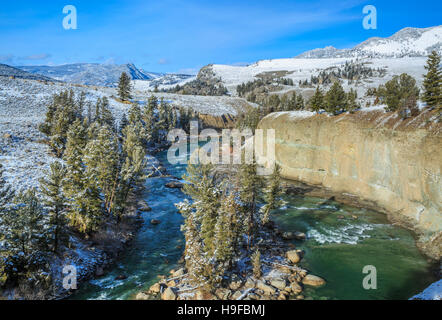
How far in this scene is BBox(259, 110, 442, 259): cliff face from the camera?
A: 27344mm

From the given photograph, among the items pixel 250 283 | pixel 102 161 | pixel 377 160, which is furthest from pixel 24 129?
pixel 377 160

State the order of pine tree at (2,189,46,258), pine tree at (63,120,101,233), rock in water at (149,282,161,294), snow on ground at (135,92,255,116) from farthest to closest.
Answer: snow on ground at (135,92,255,116), pine tree at (63,120,101,233), rock in water at (149,282,161,294), pine tree at (2,189,46,258)

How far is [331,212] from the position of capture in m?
34.3

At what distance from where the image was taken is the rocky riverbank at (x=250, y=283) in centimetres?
1772

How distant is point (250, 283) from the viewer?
19250 mm

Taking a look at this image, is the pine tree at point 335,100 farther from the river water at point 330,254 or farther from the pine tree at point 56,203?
the pine tree at point 56,203

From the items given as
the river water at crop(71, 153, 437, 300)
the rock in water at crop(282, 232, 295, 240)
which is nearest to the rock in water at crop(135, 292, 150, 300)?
the river water at crop(71, 153, 437, 300)

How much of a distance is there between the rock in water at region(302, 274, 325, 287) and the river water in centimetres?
Result: 48

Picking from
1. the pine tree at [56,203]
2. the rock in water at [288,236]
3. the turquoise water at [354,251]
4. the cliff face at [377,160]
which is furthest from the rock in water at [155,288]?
the cliff face at [377,160]

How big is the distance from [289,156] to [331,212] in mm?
19618

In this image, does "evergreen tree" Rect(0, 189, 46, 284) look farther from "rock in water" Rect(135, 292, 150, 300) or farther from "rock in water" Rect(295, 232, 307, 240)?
"rock in water" Rect(295, 232, 307, 240)

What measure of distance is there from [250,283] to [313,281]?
5.01m

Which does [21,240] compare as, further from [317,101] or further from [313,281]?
[317,101]
